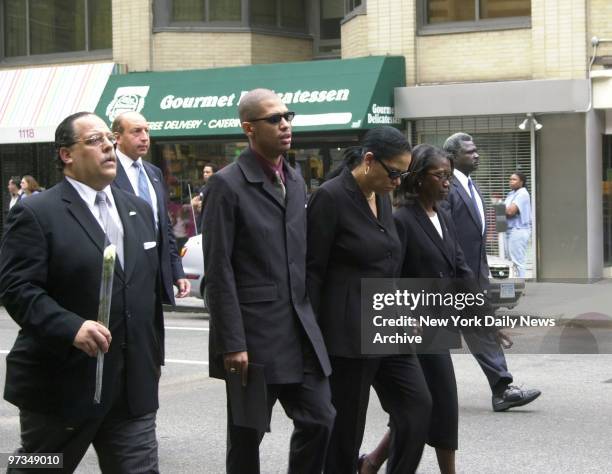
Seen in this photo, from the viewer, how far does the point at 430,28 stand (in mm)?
20750

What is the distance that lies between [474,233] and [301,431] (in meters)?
3.10

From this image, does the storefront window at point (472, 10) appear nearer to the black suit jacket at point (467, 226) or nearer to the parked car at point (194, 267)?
the parked car at point (194, 267)

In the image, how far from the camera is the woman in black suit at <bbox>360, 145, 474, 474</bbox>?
6.14 meters

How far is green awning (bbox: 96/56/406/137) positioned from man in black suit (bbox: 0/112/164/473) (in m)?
15.4

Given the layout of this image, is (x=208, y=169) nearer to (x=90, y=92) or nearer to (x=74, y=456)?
(x=90, y=92)

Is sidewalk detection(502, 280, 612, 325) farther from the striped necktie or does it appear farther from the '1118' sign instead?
the '1118' sign

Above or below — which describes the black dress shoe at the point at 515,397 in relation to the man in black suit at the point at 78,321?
below

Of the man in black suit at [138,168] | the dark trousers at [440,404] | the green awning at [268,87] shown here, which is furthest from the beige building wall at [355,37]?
the dark trousers at [440,404]

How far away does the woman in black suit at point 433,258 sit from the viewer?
6.14 m

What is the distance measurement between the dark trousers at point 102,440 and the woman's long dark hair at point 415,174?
2192mm

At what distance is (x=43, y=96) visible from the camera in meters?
24.4

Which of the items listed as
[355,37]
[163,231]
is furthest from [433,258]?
[355,37]

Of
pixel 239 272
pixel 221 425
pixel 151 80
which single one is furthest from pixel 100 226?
pixel 151 80

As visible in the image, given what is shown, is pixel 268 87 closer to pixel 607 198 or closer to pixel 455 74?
pixel 455 74
